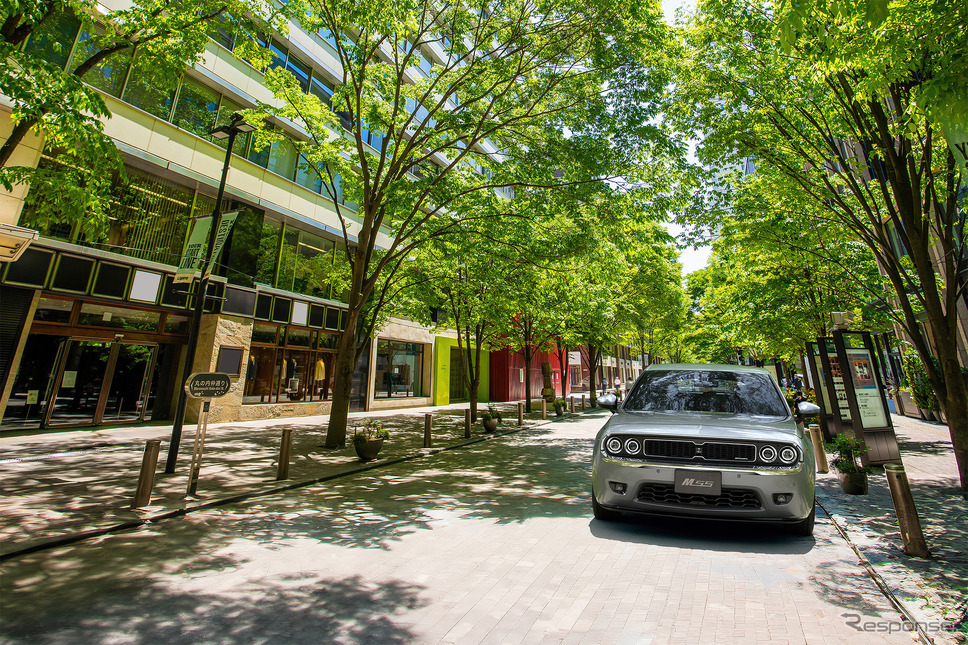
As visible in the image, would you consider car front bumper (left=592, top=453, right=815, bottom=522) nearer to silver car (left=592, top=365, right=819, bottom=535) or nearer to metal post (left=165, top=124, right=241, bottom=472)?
silver car (left=592, top=365, right=819, bottom=535)

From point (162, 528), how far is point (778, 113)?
12.2 m

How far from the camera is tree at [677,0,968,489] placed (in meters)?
5.42

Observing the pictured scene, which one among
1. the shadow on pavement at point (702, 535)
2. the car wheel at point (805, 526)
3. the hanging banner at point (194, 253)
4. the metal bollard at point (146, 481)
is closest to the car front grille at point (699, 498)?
the shadow on pavement at point (702, 535)

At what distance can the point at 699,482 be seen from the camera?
4512 mm

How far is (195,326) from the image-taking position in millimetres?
8273

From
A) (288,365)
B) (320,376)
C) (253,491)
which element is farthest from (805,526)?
(320,376)

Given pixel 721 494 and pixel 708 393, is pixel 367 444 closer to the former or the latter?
pixel 708 393

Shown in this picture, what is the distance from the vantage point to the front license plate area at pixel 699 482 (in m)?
4.46

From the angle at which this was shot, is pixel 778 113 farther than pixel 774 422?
Yes

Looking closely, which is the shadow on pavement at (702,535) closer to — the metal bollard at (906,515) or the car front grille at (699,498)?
the car front grille at (699,498)

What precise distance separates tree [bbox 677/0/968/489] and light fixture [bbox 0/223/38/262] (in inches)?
453

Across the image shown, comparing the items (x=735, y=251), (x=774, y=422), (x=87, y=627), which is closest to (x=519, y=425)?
(x=735, y=251)

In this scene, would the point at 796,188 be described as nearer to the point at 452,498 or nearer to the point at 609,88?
Result: the point at 609,88

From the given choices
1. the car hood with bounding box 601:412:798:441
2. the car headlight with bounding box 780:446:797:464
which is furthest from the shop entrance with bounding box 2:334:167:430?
the car headlight with bounding box 780:446:797:464
